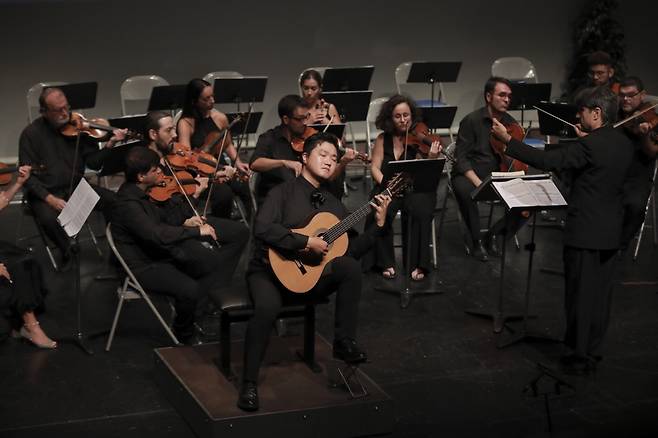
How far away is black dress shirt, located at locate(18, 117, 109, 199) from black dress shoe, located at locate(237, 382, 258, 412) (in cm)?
278

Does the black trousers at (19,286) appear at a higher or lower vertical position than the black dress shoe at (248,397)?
higher

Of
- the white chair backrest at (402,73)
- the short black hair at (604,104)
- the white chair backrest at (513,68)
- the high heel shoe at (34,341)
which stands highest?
the white chair backrest at (513,68)

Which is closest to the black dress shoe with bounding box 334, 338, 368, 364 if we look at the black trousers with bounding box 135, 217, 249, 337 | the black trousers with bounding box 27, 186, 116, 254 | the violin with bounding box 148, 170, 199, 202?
the black trousers with bounding box 135, 217, 249, 337

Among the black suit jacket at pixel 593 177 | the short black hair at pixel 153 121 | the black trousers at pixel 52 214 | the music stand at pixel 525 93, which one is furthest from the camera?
the music stand at pixel 525 93

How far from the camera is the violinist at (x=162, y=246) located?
5531 mm

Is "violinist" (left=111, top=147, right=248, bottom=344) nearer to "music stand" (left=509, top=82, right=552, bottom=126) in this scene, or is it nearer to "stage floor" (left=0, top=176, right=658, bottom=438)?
"stage floor" (left=0, top=176, right=658, bottom=438)

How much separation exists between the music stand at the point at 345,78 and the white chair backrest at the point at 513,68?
200cm

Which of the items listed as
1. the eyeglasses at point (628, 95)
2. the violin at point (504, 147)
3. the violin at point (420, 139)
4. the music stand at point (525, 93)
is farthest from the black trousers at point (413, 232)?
the eyeglasses at point (628, 95)

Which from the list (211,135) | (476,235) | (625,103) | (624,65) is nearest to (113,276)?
(211,135)

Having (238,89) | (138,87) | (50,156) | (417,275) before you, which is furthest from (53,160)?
(417,275)

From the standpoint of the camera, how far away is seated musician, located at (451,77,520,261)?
24.3 feet

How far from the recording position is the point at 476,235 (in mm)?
7484

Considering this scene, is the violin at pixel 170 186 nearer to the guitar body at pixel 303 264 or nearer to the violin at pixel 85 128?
the violin at pixel 85 128

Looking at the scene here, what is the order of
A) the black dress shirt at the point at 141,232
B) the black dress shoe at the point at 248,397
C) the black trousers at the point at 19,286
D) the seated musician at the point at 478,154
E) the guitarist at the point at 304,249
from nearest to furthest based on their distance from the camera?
the black dress shoe at the point at 248,397 → the guitarist at the point at 304,249 → the black dress shirt at the point at 141,232 → the black trousers at the point at 19,286 → the seated musician at the point at 478,154
